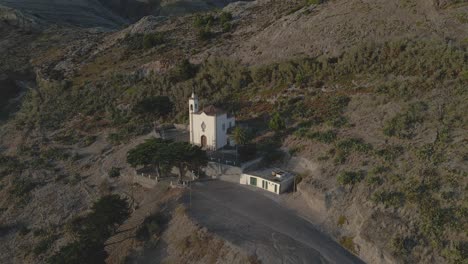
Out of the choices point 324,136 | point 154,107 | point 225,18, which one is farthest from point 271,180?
point 225,18

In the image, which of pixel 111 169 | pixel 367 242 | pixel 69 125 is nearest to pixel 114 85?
pixel 69 125

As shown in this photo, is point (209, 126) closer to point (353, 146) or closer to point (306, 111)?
point (306, 111)

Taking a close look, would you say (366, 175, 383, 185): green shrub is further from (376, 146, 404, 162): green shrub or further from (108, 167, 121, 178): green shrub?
(108, 167, 121, 178): green shrub

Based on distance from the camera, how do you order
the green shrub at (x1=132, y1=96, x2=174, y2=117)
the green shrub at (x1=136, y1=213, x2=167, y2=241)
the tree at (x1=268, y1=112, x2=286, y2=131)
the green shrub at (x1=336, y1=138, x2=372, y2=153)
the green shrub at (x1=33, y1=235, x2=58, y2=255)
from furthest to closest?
the green shrub at (x1=132, y1=96, x2=174, y2=117) → the tree at (x1=268, y1=112, x2=286, y2=131) → the green shrub at (x1=336, y1=138, x2=372, y2=153) → the green shrub at (x1=33, y1=235, x2=58, y2=255) → the green shrub at (x1=136, y1=213, x2=167, y2=241)

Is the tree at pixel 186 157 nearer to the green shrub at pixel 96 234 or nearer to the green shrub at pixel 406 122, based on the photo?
the green shrub at pixel 96 234

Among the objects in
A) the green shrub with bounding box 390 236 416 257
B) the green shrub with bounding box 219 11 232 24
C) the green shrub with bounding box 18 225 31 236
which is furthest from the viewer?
the green shrub with bounding box 219 11 232 24

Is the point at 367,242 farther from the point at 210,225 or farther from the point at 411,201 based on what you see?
the point at 210,225

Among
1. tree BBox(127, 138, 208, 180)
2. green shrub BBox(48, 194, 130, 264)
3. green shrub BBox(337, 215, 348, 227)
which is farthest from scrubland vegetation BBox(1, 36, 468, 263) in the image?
green shrub BBox(48, 194, 130, 264)
